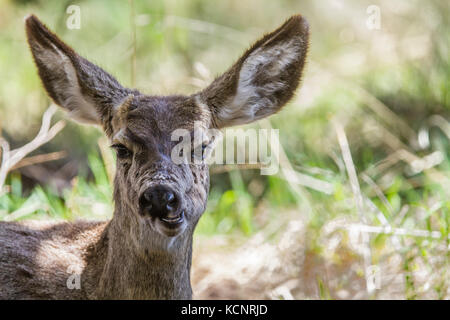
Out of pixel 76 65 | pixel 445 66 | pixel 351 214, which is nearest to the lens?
pixel 76 65

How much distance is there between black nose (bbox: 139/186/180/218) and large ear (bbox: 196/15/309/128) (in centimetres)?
83

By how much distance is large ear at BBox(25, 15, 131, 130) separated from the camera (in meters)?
4.86

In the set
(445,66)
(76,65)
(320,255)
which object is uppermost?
(445,66)

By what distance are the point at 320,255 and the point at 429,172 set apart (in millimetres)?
1504

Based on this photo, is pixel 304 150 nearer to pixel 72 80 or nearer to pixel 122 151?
pixel 72 80

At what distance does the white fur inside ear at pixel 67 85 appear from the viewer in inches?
194

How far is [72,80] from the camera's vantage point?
16.3 feet

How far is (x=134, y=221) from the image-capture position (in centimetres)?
454

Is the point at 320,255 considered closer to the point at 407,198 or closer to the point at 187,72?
the point at 407,198

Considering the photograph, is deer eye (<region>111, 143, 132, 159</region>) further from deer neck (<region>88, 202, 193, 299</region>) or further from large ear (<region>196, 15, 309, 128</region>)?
large ear (<region>196, 15, 309, 128</region>)

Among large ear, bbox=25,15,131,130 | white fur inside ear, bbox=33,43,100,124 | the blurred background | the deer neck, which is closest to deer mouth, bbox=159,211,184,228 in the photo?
the deer neck

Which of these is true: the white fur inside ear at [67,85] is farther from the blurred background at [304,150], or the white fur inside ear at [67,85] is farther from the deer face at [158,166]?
the blurred background at [304,150]

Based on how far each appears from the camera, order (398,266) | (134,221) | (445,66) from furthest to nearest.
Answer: (445,66) < (398,266) < (134,221)
